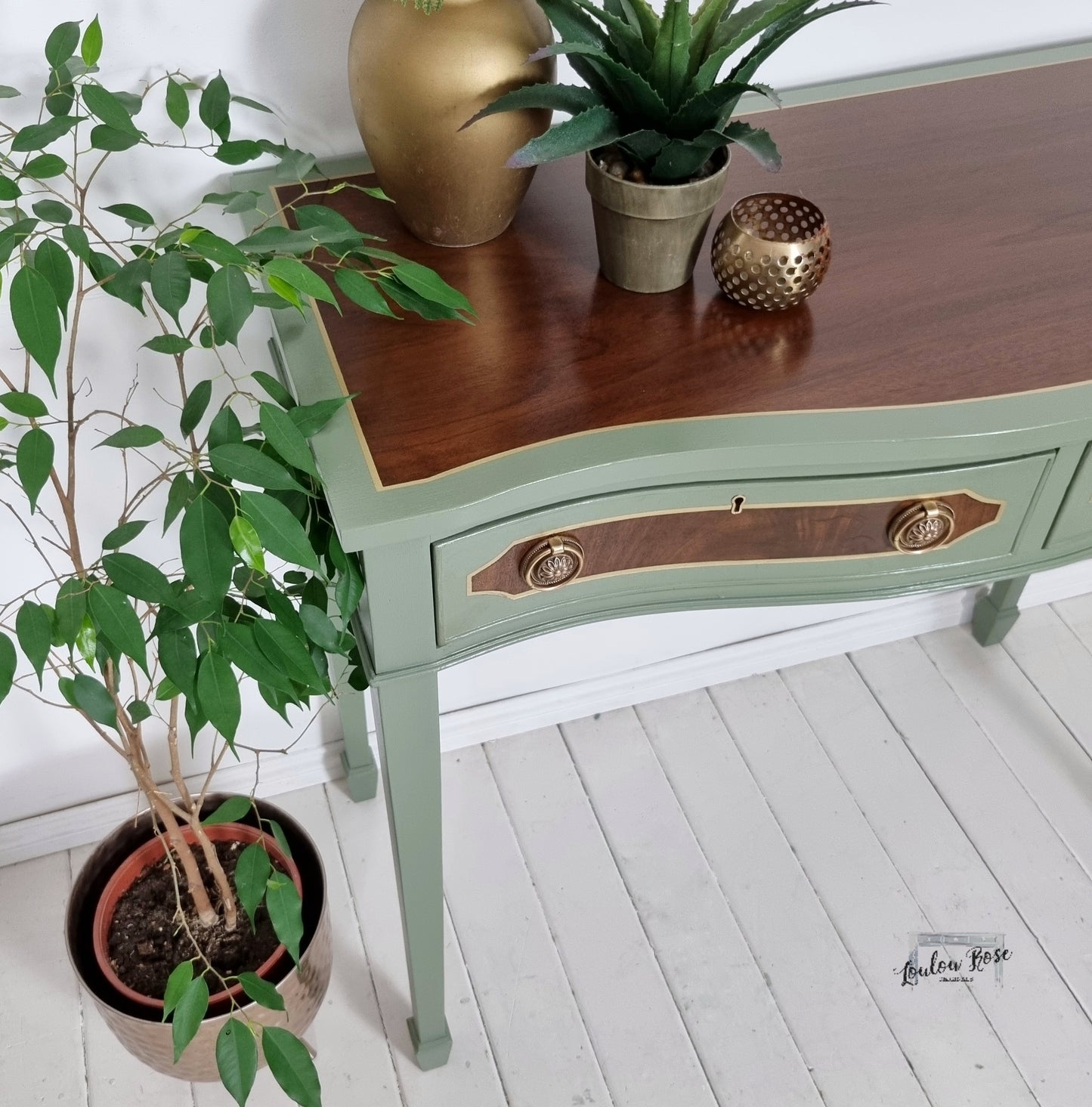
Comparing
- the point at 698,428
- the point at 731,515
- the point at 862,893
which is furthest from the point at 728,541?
the point at 862,893

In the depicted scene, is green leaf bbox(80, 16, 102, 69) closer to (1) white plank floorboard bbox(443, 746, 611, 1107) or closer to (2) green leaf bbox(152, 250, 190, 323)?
(2) green leaf bbox(152, 250, 190, 323)

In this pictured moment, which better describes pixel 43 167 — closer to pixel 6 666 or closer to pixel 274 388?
pixel 274 388

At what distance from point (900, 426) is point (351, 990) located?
100 cm

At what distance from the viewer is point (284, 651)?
92 cm

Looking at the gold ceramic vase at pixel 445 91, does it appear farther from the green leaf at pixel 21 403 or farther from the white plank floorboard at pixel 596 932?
the white plank floorboard at pixel 596 932

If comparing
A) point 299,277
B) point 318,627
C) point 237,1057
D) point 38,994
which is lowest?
point 38,994

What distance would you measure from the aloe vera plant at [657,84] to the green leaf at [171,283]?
284mm

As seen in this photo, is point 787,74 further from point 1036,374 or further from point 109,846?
point 109,846

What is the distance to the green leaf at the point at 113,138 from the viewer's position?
88 cm

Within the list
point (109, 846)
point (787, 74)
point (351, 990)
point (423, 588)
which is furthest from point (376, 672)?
point (787, 74)

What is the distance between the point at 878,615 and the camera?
1888 mm

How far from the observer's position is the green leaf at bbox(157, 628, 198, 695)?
91cm

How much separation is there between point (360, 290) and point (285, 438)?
0.47ft

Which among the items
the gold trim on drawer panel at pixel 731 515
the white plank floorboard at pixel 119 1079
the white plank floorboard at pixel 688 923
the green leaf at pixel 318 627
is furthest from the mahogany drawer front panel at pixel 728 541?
the white plank floorboard at pixel 119 1079
